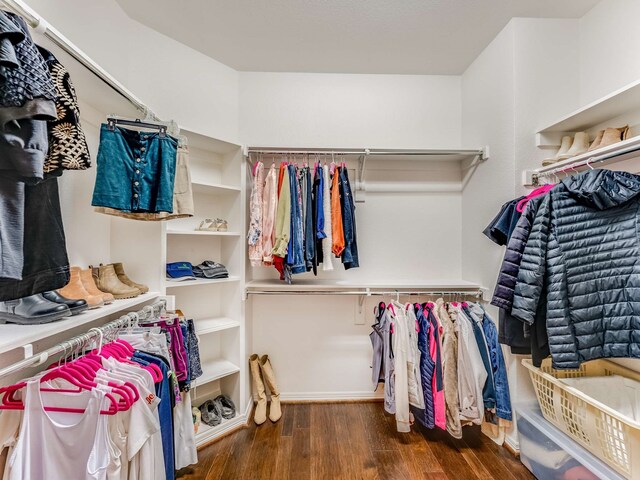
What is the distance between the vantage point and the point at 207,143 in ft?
6.57

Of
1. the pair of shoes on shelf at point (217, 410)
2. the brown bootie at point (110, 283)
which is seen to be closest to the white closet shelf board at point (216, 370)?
the pair of shoes on shelf at point (217, 410)

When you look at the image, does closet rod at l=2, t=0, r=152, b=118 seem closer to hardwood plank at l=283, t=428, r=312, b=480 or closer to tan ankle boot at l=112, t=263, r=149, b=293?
tan ankle boot at l=112, t=263, r=149, b=293

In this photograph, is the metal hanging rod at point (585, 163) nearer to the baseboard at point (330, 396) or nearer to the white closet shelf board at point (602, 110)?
the white closet shelf board at point (602, 110)

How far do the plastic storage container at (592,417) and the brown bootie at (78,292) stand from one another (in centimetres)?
226

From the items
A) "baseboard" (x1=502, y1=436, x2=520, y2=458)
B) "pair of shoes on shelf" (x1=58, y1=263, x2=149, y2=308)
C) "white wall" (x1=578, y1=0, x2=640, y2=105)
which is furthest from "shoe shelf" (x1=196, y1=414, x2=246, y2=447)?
"white wall" (x1=578, y1=0, x2=640, y2=105)

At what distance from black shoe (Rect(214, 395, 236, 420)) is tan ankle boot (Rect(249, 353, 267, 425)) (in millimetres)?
177

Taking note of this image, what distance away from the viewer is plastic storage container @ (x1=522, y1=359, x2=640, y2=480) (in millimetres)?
1141

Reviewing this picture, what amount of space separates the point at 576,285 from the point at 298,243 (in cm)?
149

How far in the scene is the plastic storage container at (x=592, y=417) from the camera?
114 centimetres

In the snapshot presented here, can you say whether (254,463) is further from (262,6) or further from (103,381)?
(262,6)

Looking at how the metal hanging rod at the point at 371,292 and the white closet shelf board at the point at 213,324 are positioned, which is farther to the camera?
the metal hanging rod at the point at 371,292

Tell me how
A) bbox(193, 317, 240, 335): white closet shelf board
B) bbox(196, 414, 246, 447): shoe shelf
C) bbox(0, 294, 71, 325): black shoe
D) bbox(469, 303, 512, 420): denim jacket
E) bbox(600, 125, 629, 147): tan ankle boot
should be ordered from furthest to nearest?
bbox(193, 317, 240, 335): white closet shelf board → bbox(196, 414, 246, 447): shoe shelf → bbox(469, 303, 512, 420): denim jacket → bbox(600, 125, 629, 147): tan ankle boot → bbox(0, 294, 71, 325): black shoe

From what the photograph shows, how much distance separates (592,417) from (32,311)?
2.35 metres

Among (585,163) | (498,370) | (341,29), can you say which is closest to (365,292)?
(498,370)
